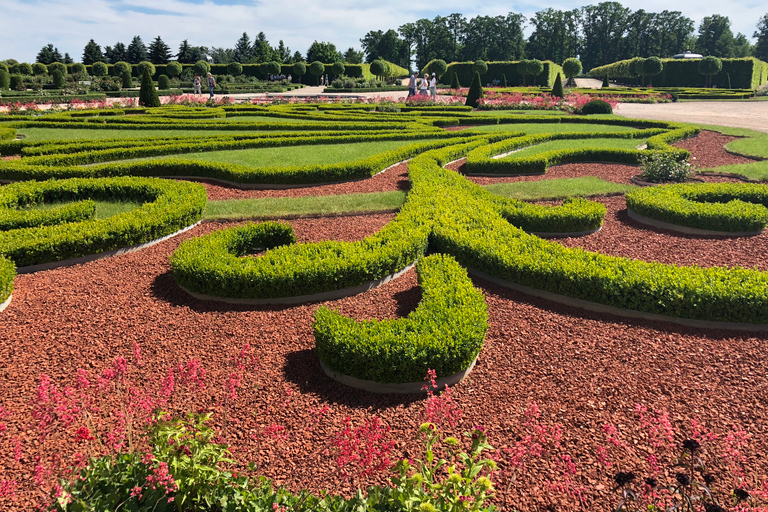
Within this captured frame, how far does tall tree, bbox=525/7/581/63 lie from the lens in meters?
99.1

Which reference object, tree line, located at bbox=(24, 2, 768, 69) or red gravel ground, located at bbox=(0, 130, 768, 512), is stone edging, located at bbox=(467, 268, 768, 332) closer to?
red gravel ground, located at bbox=(0, 130, 768, 512)

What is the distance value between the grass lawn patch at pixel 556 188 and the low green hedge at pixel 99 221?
616 centimetres

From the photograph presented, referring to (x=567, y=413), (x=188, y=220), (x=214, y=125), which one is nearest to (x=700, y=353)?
(x=567, y=413)

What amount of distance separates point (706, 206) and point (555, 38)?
104004 millimetres

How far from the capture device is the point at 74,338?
524cm

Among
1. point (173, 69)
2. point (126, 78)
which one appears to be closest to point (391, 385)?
point (126, 78)

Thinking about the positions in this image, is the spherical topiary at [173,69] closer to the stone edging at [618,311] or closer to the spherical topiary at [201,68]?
the spherical topiary at [201,68]

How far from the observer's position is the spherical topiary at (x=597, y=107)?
26.7 metres

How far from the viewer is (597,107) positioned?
87.8 ft

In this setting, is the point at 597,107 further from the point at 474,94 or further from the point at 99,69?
the point at 99,69

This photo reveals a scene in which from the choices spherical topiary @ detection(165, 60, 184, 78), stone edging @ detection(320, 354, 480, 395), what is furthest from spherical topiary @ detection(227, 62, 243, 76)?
stone edging @ detection(320, 354, 480, 395)

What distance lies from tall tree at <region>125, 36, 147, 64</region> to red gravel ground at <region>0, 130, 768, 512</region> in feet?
290

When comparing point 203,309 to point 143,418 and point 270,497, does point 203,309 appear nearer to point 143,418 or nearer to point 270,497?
point 143,418

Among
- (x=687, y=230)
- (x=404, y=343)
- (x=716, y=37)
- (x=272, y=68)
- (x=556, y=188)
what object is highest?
(x=716, y=37)
